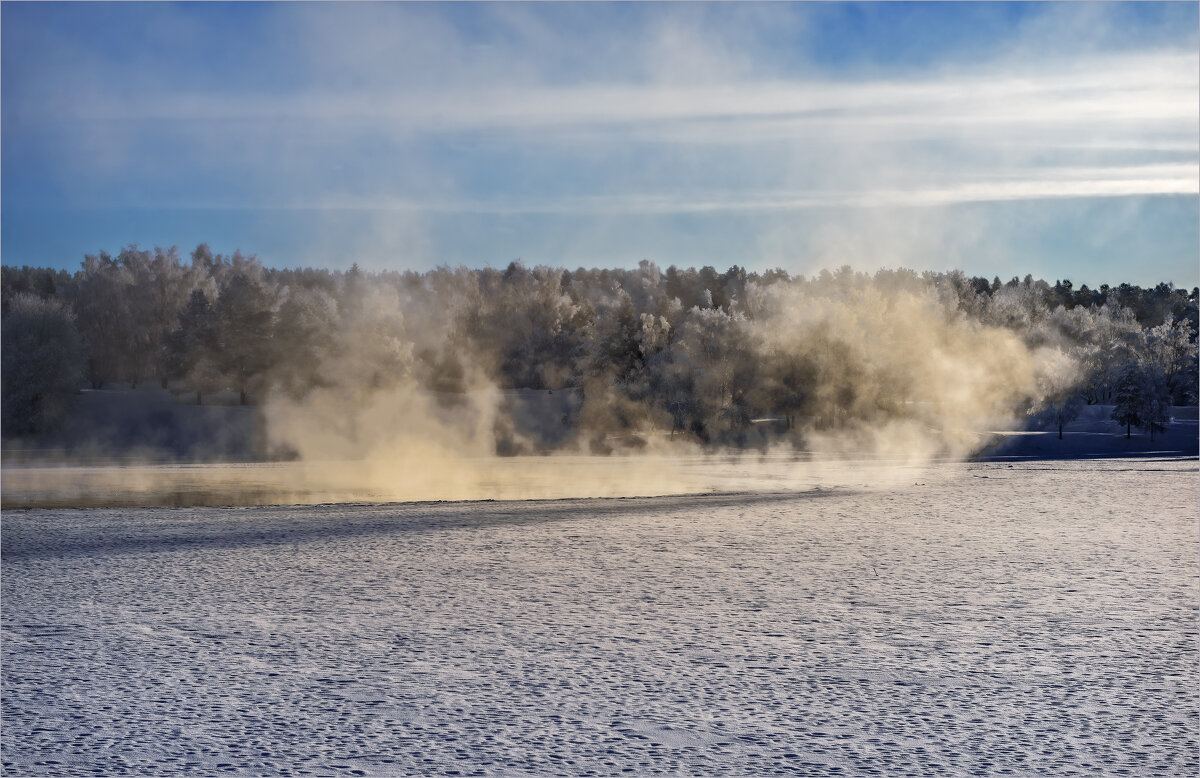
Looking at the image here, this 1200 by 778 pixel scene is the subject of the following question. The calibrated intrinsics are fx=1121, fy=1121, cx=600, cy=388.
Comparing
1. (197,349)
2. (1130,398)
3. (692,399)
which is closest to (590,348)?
(692,399)

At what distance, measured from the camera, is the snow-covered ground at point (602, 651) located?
6258 millimetres

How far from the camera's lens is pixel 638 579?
39.7ft

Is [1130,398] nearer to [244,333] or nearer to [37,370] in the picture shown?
[244,333]

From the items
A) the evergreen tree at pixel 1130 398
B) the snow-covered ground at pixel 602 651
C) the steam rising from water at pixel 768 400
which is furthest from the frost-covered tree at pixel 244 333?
the snow-covered ground at pixel 602 651

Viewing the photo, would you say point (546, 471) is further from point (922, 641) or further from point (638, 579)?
point (922, 641)

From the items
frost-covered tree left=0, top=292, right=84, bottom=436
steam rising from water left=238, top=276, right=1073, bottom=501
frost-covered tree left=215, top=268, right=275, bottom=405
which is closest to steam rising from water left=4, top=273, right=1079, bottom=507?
steam rising from water left=238, top=276, right=1073, bottom=501

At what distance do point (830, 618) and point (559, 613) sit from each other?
2416mm

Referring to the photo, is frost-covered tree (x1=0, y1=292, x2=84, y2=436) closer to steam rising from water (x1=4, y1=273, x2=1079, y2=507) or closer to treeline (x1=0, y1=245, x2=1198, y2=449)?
treeline (x1=0, y1=245, x2=1198, y2=449)

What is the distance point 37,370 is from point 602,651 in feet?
205

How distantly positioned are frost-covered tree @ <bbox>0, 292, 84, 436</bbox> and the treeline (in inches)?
4.5

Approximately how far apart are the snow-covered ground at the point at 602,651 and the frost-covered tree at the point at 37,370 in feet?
166

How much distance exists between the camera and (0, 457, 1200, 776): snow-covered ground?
246 inches

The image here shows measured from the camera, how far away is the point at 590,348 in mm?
71562

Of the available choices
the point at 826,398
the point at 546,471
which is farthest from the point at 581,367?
the point at 546,471
